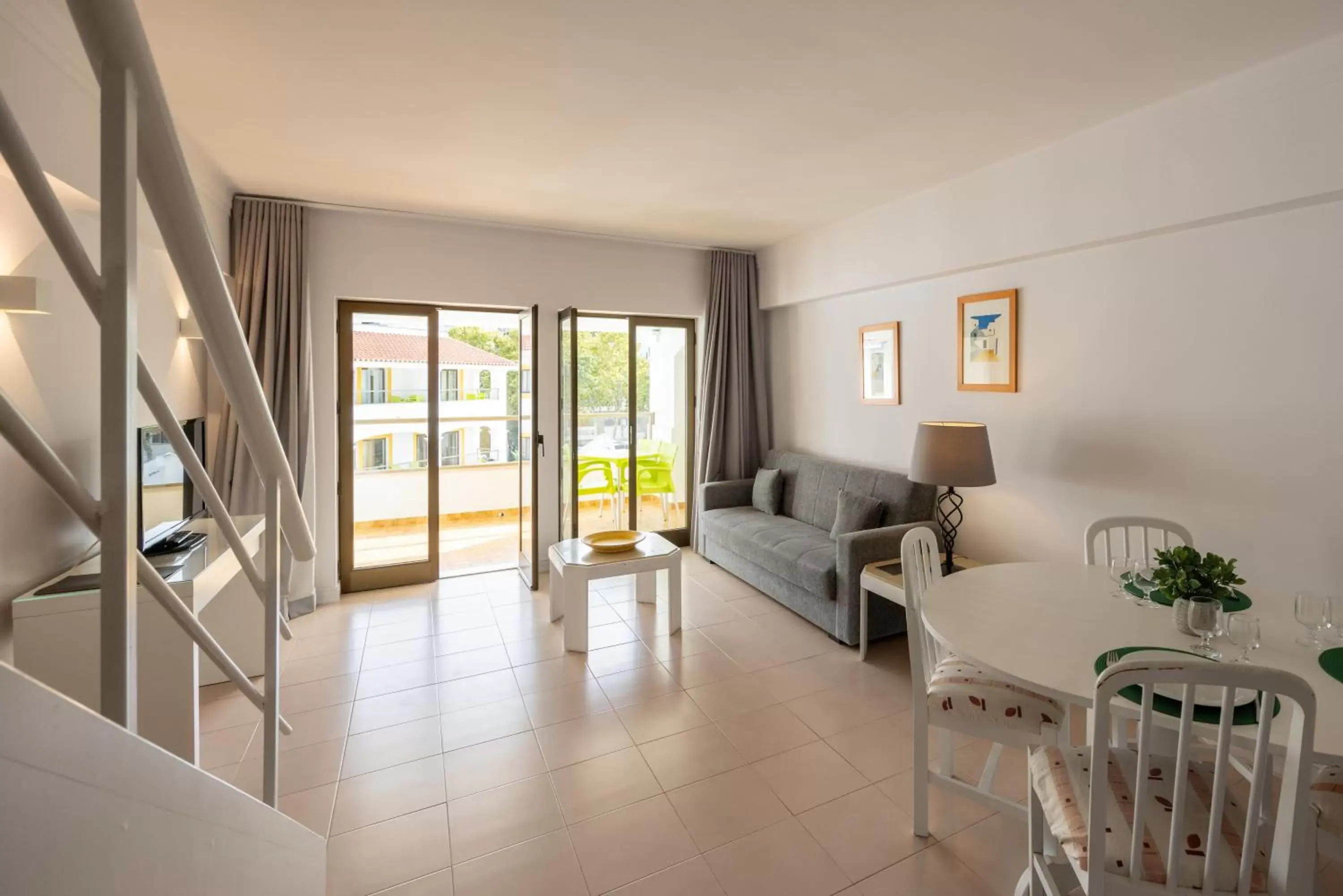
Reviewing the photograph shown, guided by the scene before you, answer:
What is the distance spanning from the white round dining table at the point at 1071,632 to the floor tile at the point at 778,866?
82 centimetres

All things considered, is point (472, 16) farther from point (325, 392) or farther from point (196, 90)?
Answer: point (325, 392)

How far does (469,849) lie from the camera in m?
2.04

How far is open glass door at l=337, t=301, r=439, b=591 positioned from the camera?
445cm

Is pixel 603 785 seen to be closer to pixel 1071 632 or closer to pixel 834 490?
pixel 1071 632

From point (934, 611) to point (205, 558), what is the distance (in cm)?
281

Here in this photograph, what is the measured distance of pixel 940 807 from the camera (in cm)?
222

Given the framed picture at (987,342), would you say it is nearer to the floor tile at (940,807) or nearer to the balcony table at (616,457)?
the floor tile at (940,807)

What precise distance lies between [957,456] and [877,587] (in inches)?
31.4

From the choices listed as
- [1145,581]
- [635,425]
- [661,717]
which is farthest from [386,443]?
[1145,581]

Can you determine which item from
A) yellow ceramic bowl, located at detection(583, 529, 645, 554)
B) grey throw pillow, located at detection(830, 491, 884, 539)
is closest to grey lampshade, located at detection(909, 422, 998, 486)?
grey throw pillow, located at detection(830, 491, 884, 539)

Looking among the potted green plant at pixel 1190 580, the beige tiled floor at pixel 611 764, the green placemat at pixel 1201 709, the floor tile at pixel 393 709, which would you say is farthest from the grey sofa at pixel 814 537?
the floor tile at pixel 393 709

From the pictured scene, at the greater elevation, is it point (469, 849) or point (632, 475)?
point (632, 475)

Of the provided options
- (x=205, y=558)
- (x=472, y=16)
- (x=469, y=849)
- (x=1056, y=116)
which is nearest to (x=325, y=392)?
(x=205, y=558)

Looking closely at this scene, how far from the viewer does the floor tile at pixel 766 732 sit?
2.58 metres
